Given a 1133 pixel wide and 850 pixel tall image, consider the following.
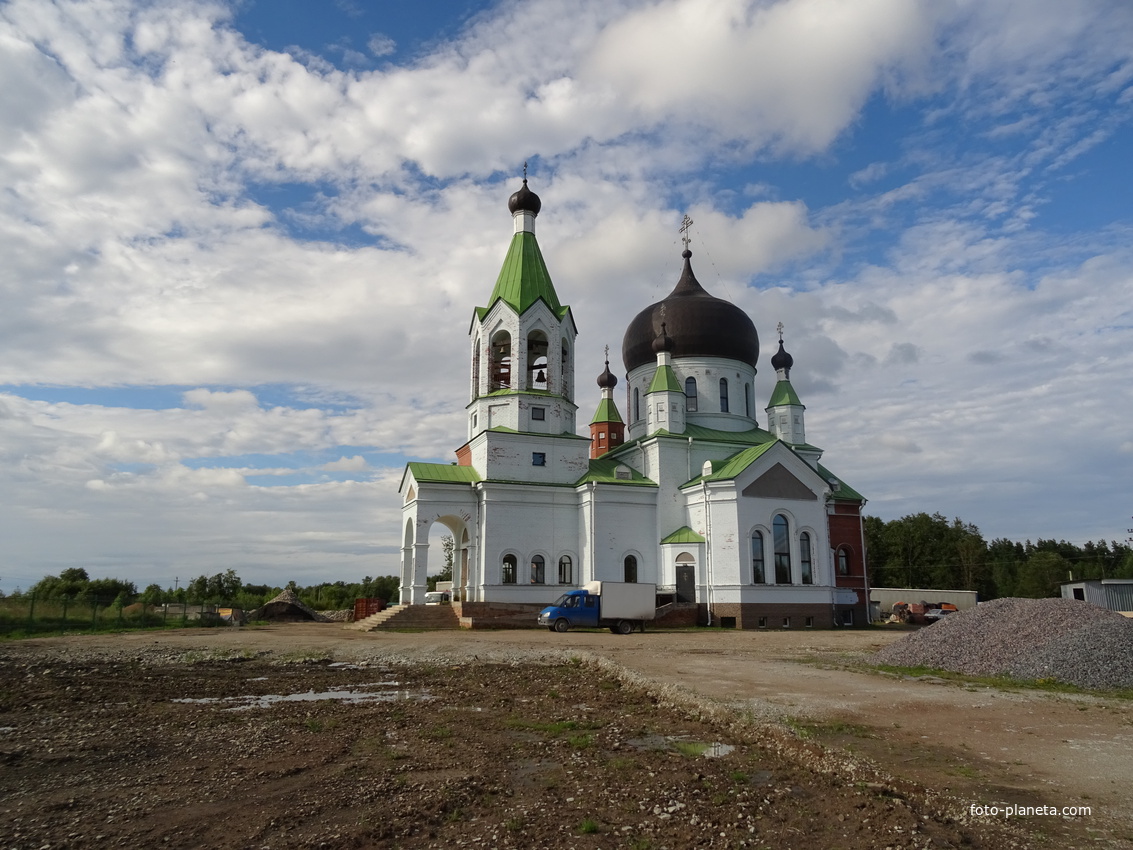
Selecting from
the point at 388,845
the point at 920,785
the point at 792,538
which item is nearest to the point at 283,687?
the point at 388,845

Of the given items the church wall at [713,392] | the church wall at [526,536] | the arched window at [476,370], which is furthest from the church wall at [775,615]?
the arched window at [476,370]

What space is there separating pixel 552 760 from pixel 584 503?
24.5 m

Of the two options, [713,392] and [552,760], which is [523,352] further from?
[552,760]

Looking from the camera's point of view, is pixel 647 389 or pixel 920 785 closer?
pixel 920 785

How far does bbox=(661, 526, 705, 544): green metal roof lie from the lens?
32.4 m

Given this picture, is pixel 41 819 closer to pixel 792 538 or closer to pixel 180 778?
pixel 180 778

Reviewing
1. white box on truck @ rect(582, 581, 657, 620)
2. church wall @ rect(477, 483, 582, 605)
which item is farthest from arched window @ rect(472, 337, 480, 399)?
white box on truck @ rect(582, 581, 657, 620)

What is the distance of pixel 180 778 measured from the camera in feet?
23.9

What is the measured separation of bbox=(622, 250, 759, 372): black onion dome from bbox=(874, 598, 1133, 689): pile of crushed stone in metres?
21.7

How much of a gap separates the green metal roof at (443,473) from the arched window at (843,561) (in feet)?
58.5

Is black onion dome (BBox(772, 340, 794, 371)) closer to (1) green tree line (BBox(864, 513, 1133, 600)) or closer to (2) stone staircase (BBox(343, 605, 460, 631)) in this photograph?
(2) stone staircase (BBox(343, 605, 460, 631))

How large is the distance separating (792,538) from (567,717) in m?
23.8

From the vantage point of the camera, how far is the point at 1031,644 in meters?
→ 15.5

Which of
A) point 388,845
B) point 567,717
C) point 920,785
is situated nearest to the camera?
point 388,845
